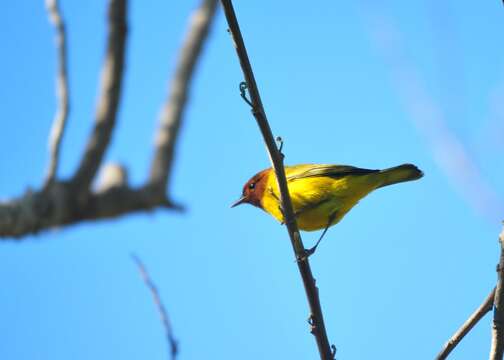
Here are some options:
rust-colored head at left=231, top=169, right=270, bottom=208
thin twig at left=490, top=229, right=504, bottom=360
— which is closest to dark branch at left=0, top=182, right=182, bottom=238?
thin twig at left=490, top=229, right=504, bottom=360

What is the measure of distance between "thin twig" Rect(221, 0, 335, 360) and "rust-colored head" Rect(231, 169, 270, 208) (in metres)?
2.62

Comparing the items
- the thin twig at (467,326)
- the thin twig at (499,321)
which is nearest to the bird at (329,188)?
the thin twig at (467,326)

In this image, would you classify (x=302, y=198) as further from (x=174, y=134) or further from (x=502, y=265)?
(x=174, y=134)

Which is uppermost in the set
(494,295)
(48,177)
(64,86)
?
(64,86)

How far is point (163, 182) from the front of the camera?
2.35 metres

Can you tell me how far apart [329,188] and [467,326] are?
299 cm

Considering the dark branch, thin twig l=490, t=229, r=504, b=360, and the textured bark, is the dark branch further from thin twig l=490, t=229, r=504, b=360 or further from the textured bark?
thin twig l=490, t=229, r=504, b=360

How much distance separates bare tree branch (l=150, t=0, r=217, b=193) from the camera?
2.43 meters

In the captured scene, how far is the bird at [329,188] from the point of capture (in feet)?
20.4

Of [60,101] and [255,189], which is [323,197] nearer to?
[255,189]

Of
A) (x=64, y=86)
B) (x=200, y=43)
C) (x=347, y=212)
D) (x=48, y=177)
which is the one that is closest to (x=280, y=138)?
(x=200, y=43)

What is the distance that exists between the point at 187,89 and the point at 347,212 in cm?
393

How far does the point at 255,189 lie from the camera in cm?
716

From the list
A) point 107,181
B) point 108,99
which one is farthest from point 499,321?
point 108,99
